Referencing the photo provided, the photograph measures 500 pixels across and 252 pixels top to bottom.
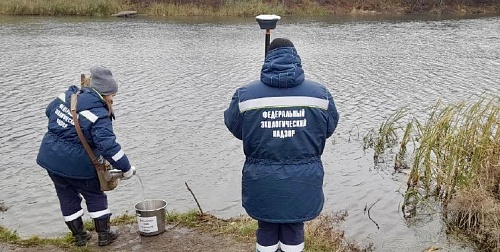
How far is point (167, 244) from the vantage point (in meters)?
5.73

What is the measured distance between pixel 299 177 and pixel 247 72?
52.7 feet

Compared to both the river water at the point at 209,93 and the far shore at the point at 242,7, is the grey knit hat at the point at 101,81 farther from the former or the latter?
the far shore at the point at 242,7

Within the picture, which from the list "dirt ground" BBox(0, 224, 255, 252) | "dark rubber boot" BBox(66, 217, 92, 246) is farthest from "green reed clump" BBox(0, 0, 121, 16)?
"dark rubber boot" BBox(66, 217, 92, 246)

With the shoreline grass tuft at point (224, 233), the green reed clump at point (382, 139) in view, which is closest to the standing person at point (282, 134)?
the shoreline grass tuft at point (224, 233)

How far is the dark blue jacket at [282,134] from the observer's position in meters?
4.05

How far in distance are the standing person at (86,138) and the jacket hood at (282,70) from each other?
1759 millimetres

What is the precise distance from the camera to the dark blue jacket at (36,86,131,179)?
493cm

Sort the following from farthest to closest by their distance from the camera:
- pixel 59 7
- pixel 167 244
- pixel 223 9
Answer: pixel 223 9 → pixel 59 7 → pixel 167 244

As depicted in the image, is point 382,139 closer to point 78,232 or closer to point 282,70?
point 78,232

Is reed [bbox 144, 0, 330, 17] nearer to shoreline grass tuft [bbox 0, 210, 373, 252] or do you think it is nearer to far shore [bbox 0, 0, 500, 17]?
far shore [bbox 0, 0, 500, 17]

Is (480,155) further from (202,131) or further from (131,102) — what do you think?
(131,102)

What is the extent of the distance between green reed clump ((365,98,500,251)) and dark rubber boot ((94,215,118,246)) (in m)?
4.88

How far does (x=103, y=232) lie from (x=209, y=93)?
11.3m

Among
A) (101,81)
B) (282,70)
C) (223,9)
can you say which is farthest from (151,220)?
(223,9)
